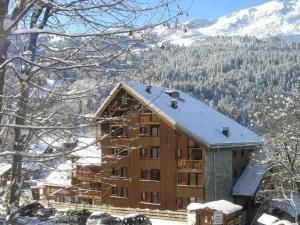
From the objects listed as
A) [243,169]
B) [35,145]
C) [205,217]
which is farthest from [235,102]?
[35,145]

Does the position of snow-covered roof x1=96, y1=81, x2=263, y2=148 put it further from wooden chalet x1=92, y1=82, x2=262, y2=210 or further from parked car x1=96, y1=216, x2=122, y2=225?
parked car x1=96, y1=216, x2=122, y2=225

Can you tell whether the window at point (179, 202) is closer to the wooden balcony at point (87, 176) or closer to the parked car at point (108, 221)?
the parked car at point (108, 221)

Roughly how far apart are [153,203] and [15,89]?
135ft

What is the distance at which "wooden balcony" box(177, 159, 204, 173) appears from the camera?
4444 centimetres

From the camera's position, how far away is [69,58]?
605cm

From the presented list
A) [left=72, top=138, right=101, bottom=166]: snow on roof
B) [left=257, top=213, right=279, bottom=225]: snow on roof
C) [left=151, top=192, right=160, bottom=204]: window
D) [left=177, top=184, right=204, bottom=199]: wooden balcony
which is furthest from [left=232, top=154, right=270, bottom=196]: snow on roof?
[left=72, top=138, right=101, bottom=166]: snow on roof

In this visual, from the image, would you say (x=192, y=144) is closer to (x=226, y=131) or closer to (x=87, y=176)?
(x=226, y=131)

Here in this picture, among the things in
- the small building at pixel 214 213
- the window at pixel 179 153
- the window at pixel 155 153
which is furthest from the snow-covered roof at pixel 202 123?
the small building at pixel 214 213

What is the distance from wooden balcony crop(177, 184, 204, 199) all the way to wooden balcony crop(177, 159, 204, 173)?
1.34 metres

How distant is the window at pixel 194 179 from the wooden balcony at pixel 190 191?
34 centimetres

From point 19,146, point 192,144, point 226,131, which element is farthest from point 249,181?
point 19,146

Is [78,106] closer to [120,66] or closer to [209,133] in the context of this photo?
[120,66]

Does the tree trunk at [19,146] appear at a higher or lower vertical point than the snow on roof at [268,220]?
higher

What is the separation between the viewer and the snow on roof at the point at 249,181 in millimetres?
45622
